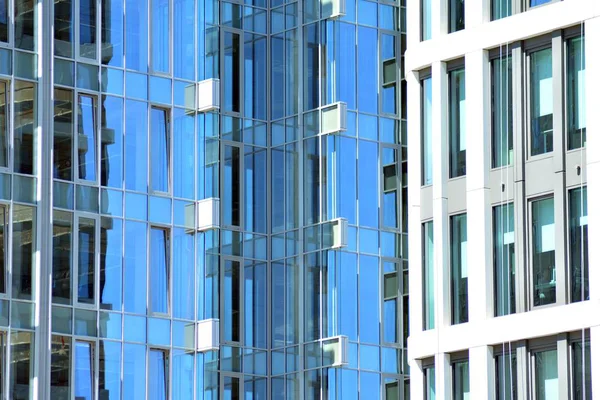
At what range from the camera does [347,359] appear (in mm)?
55469

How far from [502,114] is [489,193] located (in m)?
1.73

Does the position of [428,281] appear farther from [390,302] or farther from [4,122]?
[390,302]

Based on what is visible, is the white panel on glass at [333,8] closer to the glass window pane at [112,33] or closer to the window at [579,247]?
the glass window pane at [112,33]

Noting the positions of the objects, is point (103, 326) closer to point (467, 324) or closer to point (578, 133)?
point (467, 324)

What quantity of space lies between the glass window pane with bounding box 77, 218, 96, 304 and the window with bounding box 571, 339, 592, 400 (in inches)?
593

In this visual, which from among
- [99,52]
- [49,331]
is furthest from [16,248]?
[99,52]

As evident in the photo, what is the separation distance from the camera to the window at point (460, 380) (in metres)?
42.7

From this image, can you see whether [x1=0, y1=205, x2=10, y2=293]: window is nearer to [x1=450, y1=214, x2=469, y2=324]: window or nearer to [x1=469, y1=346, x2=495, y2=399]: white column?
[x1=450, y1=214, x2=469, y2=324]: window

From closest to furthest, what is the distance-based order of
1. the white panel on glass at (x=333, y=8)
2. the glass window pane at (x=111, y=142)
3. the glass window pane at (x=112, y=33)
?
the glass window pane at (x=111, y=142) < the glass window pane at (x=112, y=33) < the white panel on glass at (x=333, y=8)

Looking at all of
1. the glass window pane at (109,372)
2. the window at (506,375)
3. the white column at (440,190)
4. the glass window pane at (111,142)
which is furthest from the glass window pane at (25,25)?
the window at (506,375)

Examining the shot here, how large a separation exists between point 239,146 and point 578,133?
1835cm

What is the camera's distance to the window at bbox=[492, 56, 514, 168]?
42438 millimetres

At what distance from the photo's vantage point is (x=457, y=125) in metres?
43.9

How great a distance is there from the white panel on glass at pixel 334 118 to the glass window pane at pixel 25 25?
389 inches
